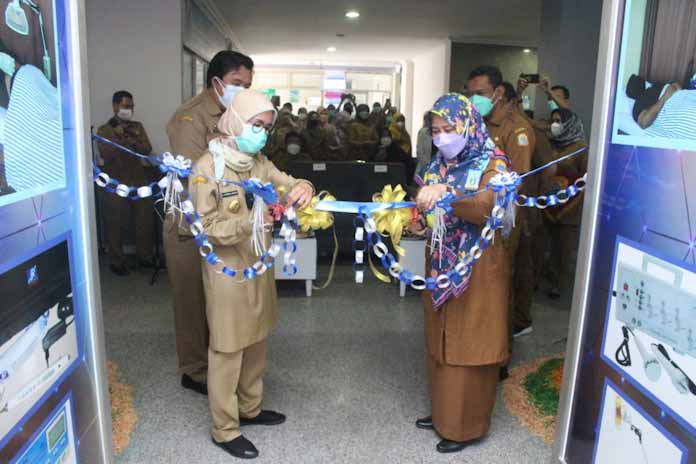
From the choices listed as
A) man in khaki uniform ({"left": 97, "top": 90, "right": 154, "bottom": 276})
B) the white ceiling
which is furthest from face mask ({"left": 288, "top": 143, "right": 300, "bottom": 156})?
the white ceiling

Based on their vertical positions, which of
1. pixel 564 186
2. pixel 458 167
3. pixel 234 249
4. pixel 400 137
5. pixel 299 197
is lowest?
pixel 234 249

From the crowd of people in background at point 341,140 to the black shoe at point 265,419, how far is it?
11.9ft

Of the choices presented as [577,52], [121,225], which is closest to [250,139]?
[121,225]

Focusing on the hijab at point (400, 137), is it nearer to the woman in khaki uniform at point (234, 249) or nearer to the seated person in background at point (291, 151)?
the seated person in background at point (291, 151)

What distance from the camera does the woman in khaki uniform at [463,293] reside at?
220cm

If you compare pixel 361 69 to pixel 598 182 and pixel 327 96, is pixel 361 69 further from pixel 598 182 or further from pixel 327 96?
pixel 598 182

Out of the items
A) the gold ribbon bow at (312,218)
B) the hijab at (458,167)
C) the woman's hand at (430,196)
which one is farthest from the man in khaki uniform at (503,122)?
the gold ribbon bow at (312,218)

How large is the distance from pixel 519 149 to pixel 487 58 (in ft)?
27.1

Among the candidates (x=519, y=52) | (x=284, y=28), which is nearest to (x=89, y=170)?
(x=284, y=28)

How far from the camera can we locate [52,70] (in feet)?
5.07

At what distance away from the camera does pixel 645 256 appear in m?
1.68

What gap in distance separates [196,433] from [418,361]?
1.45 meters

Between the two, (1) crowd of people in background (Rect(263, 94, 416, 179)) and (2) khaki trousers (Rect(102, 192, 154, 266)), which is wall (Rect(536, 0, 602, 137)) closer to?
(1) crowd of people in background (Rect(263, 94, 416, 179))

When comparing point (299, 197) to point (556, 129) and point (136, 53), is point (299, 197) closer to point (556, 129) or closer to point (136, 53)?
point (556, 129)
